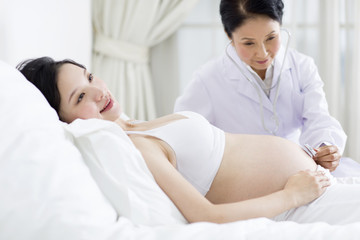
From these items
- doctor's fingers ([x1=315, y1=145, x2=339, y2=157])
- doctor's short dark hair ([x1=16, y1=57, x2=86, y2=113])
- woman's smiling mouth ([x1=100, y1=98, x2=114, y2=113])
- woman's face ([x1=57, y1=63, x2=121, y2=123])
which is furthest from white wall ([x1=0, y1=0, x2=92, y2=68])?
doctor's fingers ([x1=315, y1=145, x2=339, y2=157])

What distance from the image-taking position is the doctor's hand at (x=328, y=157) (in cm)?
158

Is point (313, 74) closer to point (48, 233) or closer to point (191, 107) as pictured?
point (191, 107)

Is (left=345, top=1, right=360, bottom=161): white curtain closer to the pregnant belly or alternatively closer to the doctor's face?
the doctor's face

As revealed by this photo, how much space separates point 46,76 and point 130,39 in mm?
1958

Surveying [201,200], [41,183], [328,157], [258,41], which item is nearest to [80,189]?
[41,183]

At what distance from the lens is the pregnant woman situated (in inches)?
43.1

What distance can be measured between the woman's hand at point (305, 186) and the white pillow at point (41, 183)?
0.52m

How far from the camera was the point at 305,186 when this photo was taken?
48.3 inches

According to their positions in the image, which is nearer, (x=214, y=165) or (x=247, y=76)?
(x=214, y=165)

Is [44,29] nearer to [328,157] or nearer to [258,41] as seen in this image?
[258,41]

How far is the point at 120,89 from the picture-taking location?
10.6 ft

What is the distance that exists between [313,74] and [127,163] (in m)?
1.34

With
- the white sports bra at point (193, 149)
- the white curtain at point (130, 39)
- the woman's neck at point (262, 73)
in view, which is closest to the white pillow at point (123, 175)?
the white sports bra at point (193, 149)

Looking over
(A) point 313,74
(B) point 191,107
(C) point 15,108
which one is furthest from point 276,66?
(C) point 15,108
